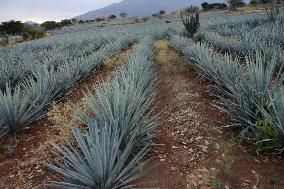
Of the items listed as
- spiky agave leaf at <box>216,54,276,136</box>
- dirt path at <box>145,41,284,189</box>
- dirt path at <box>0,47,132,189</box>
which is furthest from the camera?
spiky agave leaf at <box>216,54,276,136</box>

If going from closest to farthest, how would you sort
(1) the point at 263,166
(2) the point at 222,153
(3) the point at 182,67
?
(1) the point at 263,166 < (2) the point at 222,153 < (3) the point at 182,67

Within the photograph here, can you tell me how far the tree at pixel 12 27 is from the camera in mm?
54938

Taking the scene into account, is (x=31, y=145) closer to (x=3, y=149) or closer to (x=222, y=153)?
(x=3, y=149)

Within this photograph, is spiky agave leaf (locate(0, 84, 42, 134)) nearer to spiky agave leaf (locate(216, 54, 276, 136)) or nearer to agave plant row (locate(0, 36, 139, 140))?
agave plant row (locate(0, 36, 139, 140))

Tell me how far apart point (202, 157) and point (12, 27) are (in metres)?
54.3

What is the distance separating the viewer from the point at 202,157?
182 inches

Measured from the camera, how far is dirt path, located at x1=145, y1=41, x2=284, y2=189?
4102 millimetres

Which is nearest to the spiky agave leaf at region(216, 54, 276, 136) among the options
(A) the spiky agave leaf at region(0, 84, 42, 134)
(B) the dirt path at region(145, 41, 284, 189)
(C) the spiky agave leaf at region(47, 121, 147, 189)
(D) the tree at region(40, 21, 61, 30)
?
(B) the dirt path at region(145, 41, 284, 189)

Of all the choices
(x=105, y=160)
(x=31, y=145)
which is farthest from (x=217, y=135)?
(x=31, y=145)

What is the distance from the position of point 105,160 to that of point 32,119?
2.72m

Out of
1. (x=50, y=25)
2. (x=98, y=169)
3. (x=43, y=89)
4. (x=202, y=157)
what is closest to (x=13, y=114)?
(x=43, y=89)

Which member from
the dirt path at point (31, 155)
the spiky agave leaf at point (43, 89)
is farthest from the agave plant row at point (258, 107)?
the spiky agave leaf at point (43, 89)

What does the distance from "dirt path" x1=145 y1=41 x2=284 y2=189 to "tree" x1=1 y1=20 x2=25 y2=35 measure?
51606 mm

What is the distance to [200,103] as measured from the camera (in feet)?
21.8
